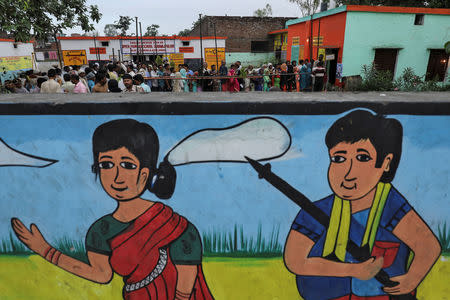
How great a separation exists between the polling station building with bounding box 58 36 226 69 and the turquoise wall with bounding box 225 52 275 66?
6.20 meters

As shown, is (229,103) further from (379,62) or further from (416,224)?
(379,62)

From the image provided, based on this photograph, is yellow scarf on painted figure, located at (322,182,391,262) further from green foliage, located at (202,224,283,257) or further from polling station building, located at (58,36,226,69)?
polling station building, located at (58,36,226,69)

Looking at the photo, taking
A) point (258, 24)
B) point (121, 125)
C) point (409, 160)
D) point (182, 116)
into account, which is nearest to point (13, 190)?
point (121, 125)

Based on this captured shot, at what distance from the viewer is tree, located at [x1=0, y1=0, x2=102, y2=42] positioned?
15.3 ft

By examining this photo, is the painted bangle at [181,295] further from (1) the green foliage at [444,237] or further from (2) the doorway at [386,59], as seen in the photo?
(2) the doorway at [386,59]

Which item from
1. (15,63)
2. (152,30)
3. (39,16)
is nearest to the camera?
(39,16)

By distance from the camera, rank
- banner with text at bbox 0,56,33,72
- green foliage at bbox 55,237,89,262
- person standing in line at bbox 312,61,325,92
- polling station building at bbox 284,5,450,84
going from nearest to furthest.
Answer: green foliage at bbox 55,237,89,262, person standing in line at bbox 312,61,325,92, polling station building at bbox 284,5,450,84, banner with text at bbox 0,56,33,72

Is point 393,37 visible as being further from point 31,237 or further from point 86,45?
point 86,45

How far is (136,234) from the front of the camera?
81.5 inches

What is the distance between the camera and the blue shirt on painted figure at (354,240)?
6.42 feet

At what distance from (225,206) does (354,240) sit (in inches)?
35.4

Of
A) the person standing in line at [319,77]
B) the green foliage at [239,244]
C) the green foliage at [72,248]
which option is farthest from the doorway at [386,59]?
the green foliage at [72,248]

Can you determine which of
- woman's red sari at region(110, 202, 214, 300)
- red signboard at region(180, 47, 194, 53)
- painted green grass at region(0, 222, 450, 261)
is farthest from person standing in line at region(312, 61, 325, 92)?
red signboard at region(180, 47, 194, 53)

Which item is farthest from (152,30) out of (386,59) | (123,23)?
(386,59)
